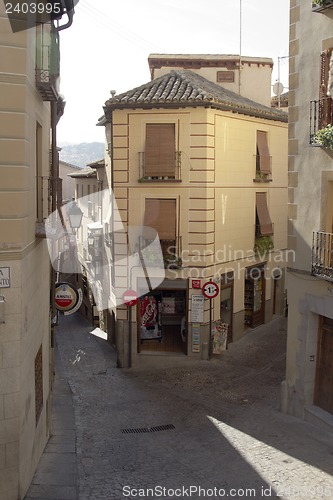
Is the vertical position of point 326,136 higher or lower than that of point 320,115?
lower

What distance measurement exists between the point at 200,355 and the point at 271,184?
308 inches

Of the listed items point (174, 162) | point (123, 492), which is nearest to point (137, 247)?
point (174, 162)

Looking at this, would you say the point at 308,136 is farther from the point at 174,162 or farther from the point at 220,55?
the point at 220,55

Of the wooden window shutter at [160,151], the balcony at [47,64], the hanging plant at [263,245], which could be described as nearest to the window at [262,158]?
the hanging plant at [263,245]

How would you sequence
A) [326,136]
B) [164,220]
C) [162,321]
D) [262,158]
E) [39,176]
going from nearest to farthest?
1. [39,176]
2. [326,136]
3. [164,220]
4. [162,321]
5. [262,158]

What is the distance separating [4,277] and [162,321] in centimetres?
1224

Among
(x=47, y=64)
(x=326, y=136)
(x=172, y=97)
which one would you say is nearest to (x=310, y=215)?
(x=326, y=136)

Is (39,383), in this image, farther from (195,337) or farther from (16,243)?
(195,337)

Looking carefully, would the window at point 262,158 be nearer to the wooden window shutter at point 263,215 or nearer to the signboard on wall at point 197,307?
the wooden window shutter at point 263,215

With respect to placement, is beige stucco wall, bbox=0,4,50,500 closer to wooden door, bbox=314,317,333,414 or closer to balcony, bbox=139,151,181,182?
wooden door, bbox=314,317,333,414

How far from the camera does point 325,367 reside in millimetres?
13016

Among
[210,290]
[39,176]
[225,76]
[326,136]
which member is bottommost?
[210,290]

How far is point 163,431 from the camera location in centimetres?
1359

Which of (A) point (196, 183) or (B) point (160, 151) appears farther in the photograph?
(A) point (196, 183)
